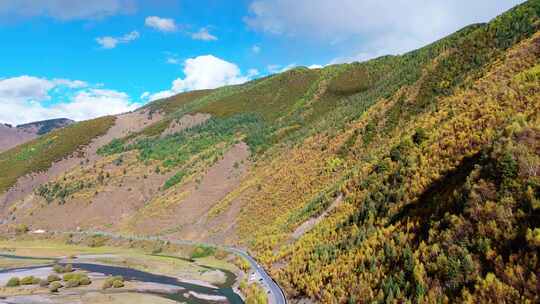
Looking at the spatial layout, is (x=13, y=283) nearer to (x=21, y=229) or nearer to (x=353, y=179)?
(x=353, y=179)

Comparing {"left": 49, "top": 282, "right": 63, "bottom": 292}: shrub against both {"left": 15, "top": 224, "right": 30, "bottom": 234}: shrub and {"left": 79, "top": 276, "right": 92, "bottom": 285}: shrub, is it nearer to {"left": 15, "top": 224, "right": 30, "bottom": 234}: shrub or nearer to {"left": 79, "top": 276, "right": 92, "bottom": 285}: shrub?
{"left": 79, "top": 276, "right": 92, "bottom": 285}: shrub

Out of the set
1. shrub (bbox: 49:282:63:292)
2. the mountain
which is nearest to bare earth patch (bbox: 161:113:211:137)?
the mountain

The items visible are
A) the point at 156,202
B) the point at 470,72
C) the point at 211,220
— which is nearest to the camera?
the point at 470,72

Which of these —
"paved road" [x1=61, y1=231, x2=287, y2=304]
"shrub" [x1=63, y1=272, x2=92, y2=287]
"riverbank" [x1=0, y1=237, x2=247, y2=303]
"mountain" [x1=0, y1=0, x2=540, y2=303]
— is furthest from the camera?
"shrub" [x1=63, y1=272, x2=92, y2=287]

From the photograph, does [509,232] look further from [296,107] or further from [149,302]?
[296,107]

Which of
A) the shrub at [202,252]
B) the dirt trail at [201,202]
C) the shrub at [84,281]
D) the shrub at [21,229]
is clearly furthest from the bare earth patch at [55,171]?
the shrub at [84,281]

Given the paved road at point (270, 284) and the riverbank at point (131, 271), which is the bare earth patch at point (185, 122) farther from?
the paved road at point (270, 284)

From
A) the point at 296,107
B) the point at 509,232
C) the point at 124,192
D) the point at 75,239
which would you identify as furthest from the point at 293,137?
the point at 509,232

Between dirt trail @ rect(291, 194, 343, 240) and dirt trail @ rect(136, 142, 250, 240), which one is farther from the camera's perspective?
dirt trail @ rect(136, 142, 250, 240)
